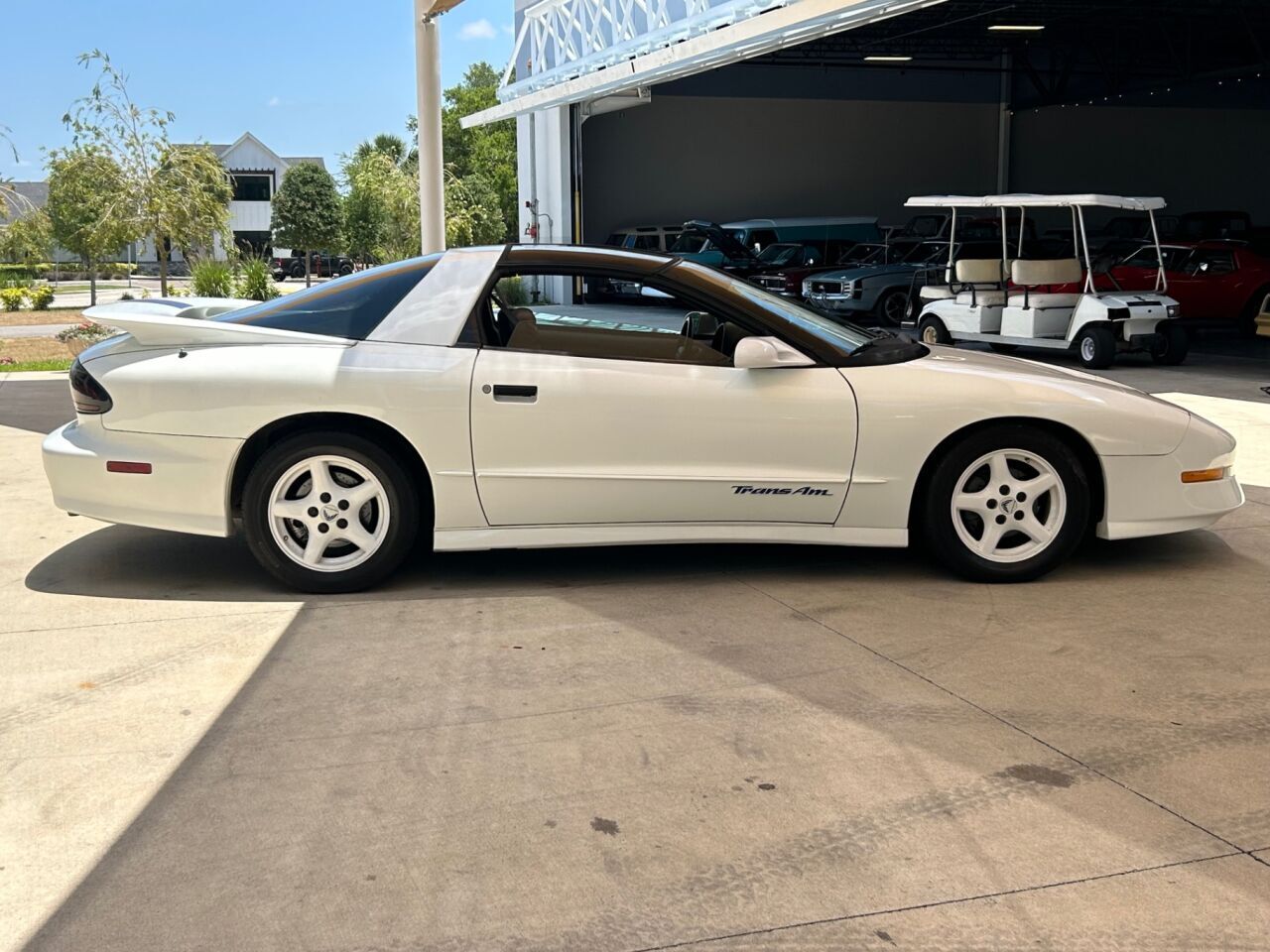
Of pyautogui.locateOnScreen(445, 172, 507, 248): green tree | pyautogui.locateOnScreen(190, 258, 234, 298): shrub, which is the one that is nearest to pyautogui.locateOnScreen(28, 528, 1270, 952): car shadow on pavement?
pyautogui.locateOnScreen(190, 258, 234, 298): shrub

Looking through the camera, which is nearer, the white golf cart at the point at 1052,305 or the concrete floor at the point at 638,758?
the concrete floor at the point at 638,758

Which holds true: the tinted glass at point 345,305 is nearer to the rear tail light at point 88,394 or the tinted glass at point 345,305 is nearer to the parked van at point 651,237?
the rear tail light at point 88,394

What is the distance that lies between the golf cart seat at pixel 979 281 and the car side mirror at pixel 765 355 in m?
11.6

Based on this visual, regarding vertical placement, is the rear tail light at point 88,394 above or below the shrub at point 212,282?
below

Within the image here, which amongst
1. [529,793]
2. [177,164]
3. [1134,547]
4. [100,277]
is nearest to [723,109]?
[177,164]

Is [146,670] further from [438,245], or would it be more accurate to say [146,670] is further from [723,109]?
[723,109]

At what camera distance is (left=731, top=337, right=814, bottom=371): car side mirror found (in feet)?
16.8

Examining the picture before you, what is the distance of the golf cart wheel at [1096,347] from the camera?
14.4 m

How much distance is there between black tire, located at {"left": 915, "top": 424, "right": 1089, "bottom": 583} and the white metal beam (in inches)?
376

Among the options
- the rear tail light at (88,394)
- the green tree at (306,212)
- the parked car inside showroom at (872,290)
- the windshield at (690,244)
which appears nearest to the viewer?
the rear tail light at (88,394)

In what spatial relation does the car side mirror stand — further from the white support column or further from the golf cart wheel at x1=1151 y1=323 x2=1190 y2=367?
the golf cart wheel at x1=1151 y1=323 x2=1190 y2=367

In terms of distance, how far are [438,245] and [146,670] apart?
7.30m

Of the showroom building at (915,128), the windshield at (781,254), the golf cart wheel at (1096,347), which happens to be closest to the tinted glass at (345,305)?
the golf cart wheel at (1096,347)

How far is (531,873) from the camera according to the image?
117 inches
